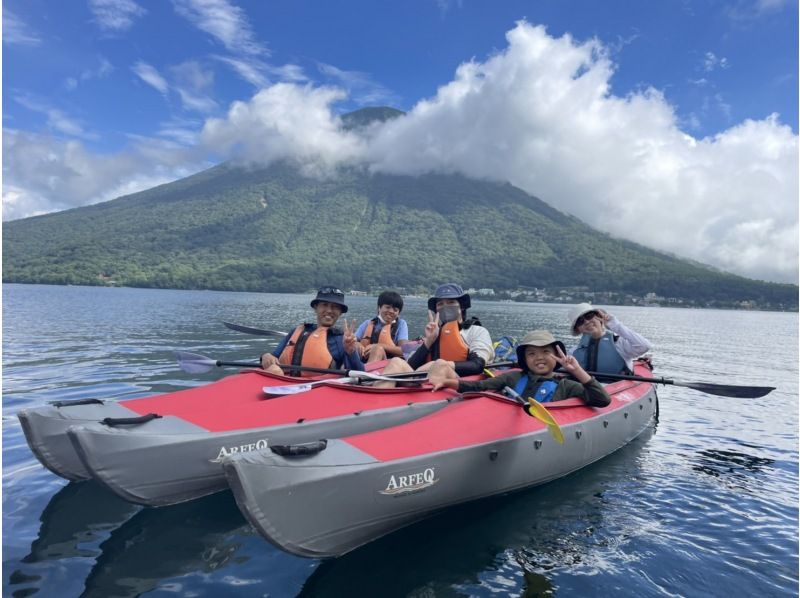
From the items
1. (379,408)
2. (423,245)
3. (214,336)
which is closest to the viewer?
(379,408)

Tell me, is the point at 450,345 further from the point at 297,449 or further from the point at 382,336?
the point at 297,449

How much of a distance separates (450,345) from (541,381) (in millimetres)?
2156

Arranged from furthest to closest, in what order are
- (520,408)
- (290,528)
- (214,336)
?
(214,336) < (520,408) < (290,528)

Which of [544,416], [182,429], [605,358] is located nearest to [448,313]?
[605,358]

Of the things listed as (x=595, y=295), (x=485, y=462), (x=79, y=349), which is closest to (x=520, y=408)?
(x=485, y=462)

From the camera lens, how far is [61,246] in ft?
425

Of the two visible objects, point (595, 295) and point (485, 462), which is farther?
point (595, 295)

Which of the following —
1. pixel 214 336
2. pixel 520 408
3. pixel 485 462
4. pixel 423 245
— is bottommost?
pixel 214 336

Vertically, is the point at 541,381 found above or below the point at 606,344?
below

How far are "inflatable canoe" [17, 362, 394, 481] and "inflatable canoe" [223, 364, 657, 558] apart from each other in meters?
2.14

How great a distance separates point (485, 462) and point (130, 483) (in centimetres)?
378

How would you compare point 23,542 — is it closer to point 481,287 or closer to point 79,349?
point 79,349

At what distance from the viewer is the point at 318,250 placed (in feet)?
518

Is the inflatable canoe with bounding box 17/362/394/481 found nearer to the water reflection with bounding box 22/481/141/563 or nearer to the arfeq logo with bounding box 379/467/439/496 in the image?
the water reflection with bounding box 22/481/141/563
